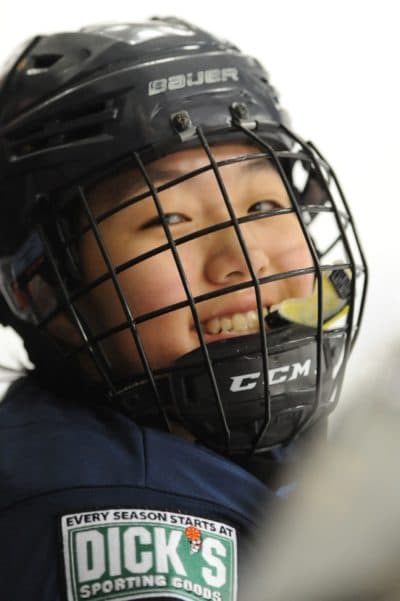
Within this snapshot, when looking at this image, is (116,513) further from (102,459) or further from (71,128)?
(71,128)

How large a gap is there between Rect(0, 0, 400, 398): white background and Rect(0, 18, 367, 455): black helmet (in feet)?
0.90

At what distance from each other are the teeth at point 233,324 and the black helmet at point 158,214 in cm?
1

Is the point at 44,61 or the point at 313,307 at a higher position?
the point at 44,61

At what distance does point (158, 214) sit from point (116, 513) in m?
0.26

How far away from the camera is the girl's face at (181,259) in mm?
645

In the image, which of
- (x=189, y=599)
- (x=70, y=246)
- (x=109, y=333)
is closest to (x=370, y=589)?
(x=189, y=599)

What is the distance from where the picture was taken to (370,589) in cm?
27

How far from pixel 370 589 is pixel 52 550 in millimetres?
296

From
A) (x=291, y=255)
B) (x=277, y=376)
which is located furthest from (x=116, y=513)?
(x=291, y=255)

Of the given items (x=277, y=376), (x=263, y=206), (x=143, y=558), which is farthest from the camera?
(x=263, y=206)

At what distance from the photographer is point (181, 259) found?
2.15ft

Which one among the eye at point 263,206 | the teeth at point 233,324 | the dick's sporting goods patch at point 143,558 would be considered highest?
the eye at point 263,206

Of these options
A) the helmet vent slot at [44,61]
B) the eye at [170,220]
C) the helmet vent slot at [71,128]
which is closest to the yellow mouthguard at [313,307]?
the eye at [170,220]

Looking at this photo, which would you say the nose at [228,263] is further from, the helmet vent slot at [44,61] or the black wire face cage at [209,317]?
the helmet vent slot at [44,61]
